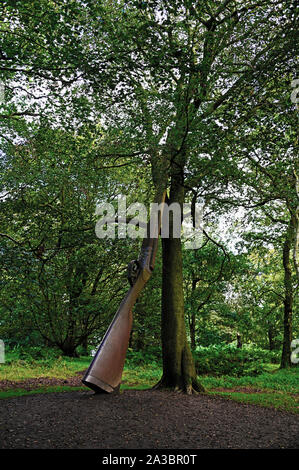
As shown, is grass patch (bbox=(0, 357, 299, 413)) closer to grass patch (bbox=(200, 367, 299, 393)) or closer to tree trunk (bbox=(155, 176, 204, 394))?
grass patch (bbox=(200, 367, 299, 393))

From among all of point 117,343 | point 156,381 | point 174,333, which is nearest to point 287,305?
point 156,381

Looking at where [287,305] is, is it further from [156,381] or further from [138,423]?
[138,423]

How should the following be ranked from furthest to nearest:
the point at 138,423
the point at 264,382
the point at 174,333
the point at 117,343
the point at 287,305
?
the point at 287,305 → the point at 264,382 → the point at 174,333 → the point at 117,343 → the point at 138,423

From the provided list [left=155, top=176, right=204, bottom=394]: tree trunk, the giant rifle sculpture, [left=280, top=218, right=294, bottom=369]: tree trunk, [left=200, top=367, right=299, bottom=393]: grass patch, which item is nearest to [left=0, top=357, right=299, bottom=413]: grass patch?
[left=200, top=367, right=299, bottom=393]: grass patch

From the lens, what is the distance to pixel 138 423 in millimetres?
5824

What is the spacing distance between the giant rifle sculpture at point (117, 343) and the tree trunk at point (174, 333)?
0.80 meters

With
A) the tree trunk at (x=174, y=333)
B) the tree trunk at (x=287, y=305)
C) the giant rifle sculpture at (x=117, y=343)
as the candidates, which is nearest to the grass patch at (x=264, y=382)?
the tree trunk at (x=287, y=305)

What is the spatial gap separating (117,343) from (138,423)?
2.00 metres

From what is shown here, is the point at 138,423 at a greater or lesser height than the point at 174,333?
lesser

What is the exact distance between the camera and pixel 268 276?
22.0 meters

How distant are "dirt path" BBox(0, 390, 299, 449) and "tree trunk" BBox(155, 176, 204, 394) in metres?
1.00

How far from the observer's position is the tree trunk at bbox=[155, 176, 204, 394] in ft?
29.4
